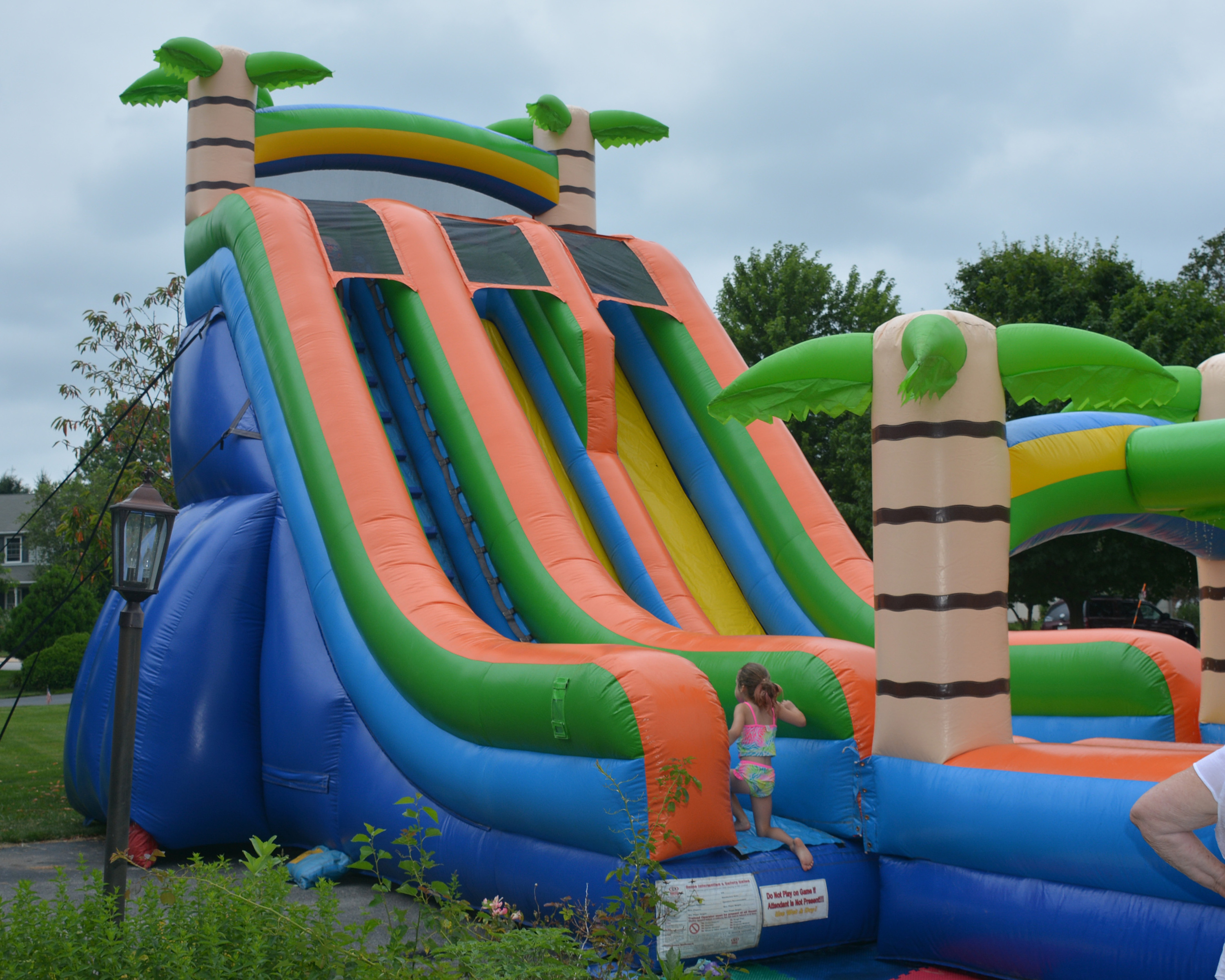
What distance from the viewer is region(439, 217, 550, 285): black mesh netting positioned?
24.2 feet

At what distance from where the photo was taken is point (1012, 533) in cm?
501

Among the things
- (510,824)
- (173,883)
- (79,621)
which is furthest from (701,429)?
(79,621)

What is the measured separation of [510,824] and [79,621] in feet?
61.6

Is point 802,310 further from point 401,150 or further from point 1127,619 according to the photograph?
point 401,150

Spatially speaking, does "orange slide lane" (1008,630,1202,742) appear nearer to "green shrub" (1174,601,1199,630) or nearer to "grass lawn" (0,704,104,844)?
"grass lawn" (0,704,104,844)

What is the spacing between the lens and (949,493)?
428cm

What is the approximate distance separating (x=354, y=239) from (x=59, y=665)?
1335 centimetres

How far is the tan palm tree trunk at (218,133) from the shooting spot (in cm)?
795

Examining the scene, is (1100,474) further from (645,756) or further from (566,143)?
(566,143)

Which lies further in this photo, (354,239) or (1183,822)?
(354,239)

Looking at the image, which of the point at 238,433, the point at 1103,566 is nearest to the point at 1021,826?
the point at 238,433

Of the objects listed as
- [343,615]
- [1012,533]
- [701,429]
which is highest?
[701,429]

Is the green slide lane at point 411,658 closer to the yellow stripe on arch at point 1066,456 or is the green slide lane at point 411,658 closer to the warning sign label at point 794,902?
the warning sign label at point 794,902

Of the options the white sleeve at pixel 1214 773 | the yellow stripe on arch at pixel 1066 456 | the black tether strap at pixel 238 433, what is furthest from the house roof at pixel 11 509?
the white sleeve at pixel 1214 773
